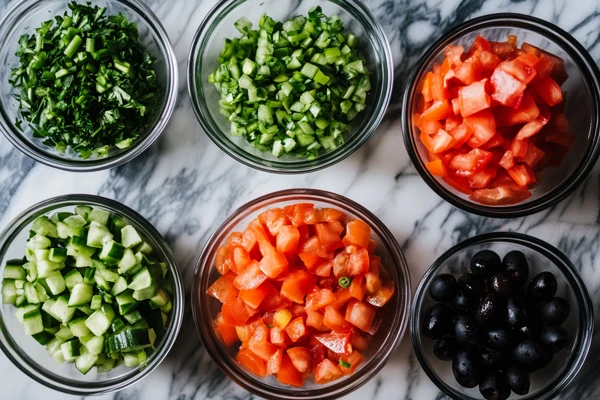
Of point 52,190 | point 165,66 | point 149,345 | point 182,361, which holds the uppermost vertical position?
point 165,66

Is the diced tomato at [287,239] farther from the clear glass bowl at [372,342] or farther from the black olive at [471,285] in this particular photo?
the black olive at [471,285]

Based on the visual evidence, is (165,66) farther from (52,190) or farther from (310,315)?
(310,315)

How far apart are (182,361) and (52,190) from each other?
79cm

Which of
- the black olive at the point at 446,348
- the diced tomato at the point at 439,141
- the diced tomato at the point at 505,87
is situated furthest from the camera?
the black olive at the point at 446,348

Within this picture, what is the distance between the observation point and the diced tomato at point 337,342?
81.2 inches

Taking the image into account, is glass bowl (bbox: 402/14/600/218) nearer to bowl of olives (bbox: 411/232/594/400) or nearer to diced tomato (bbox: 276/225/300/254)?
bowl of olives (bbox: 411/232/594/400)

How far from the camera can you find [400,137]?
2312mm

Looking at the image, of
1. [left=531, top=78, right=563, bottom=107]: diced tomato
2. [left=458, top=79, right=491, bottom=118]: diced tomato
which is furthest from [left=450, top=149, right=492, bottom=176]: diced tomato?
[left=531, top=78, right=563, bottom=107]: diced tomato

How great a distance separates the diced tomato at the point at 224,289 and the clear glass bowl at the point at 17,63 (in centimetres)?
52

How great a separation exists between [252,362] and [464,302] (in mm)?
724

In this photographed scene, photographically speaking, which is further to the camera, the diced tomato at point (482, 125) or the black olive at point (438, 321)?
the black olive at point (438, 321)

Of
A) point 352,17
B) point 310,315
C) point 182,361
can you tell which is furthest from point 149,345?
point 352,17

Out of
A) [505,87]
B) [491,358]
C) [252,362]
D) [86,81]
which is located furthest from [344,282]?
[86,81]

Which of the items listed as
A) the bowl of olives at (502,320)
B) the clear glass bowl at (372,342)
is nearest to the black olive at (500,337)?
the bowl of olives at (502,320)
